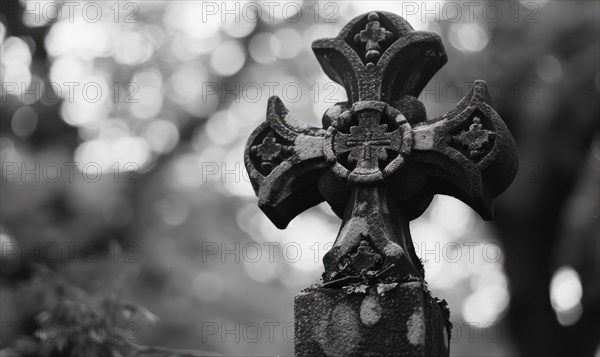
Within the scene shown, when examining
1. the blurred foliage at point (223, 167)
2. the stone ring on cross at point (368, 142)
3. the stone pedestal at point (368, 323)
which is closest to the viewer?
the stone pedestal at point (368, 323)

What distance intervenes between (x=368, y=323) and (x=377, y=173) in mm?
570

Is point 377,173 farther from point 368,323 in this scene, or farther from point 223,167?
point 223,167

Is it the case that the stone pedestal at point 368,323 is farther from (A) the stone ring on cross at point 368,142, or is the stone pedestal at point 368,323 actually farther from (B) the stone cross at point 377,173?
(A) the stone ring on cross at point 368,142

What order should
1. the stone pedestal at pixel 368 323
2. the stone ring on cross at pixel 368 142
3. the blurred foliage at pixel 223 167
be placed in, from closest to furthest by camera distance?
1. the stone pedestal at pixel 368 323
2. the stone ring on cross at pixel 368 142
3. the blurred foliage at pixel 223 167

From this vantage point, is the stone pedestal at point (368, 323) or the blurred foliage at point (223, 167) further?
the blurred foliage at point (223, 167)

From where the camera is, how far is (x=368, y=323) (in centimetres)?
272

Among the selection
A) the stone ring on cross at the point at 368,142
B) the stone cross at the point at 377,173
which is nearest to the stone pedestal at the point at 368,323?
the stone cross at the point at 377,173

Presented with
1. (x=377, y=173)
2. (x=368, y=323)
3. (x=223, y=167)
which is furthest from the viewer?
(x=223, y=167)

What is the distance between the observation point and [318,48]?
11.0 ft

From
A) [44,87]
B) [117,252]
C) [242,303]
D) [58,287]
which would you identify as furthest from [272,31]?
[58,287]

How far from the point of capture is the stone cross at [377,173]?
274 cm

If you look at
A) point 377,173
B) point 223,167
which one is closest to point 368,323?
point 377,173

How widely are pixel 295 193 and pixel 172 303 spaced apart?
19.1 ft

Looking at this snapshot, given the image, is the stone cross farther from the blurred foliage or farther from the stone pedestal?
the blurred foliage
